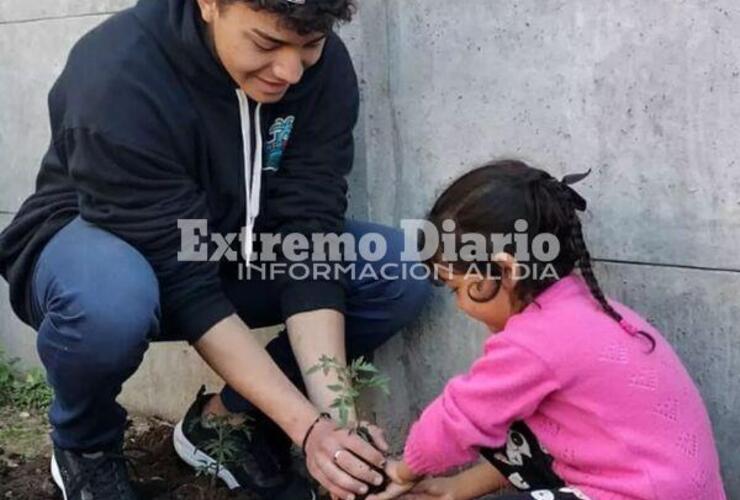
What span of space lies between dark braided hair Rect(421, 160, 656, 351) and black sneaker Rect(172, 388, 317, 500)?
857mm

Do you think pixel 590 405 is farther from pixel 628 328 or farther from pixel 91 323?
pixel 91 323

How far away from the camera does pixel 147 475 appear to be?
2.96 m

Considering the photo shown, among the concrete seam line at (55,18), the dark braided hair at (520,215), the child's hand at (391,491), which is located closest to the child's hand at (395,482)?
the child's hand at (391,491)

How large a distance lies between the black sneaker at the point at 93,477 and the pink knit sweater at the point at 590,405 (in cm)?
89

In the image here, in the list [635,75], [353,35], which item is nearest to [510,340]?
[635,75]

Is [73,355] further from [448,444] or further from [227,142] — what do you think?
[448,444]

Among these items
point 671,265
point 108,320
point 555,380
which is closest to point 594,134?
point 671,265

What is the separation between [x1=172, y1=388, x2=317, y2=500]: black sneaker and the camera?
2.73 meters

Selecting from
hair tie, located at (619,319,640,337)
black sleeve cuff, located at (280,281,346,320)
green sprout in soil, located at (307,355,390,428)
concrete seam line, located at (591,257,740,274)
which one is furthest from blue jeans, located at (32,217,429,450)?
hair tie, located at (619,319,640,337)

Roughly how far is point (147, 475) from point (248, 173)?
0.85 meters

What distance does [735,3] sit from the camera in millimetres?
2098

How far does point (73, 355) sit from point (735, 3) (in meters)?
1.41

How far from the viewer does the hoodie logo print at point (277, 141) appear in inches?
105

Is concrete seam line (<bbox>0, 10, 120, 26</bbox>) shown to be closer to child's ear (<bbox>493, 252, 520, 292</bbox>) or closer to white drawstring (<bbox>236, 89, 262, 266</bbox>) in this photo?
white drawstring (<bbox>236, 89, 262, 266</bbox>)
